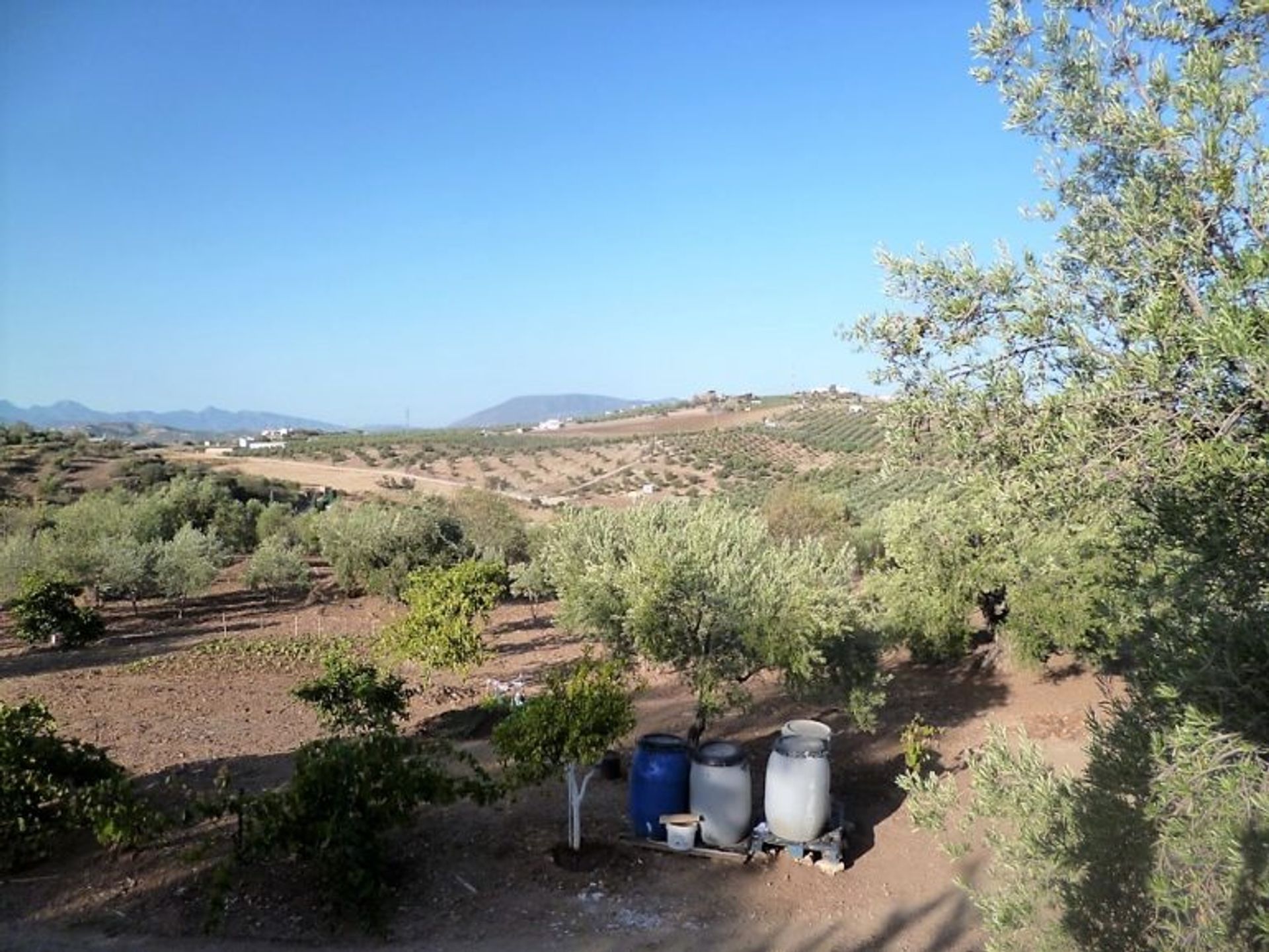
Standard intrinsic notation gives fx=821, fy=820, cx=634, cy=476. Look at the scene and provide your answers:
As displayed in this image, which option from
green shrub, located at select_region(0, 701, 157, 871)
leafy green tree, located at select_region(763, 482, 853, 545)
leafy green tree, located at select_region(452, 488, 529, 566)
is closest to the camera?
green shrub, located at select_region(0, 701, 157, 871)

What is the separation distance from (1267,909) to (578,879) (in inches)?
278

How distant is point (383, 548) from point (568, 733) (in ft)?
61.8

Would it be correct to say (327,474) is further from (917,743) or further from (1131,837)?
(1131,837)

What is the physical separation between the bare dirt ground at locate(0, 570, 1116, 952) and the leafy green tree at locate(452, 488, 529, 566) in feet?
45.0

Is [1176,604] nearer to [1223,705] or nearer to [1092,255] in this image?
[1223,705]

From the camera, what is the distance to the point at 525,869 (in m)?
9.38

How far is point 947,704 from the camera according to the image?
15.9 metres

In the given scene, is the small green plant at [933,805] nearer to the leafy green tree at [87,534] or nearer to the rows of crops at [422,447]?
the leafy green tree at [87,534]

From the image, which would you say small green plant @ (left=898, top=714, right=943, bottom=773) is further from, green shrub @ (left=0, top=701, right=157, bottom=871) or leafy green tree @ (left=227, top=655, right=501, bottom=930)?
green shrub @ (left=0, top=701, right=157, bottom=871)

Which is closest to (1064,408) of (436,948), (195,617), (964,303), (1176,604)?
(964,303)

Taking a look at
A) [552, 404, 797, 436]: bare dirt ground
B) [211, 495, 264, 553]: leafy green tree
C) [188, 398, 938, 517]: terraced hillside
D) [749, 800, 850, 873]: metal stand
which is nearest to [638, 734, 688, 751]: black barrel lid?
[749, 800, 850, 873]: metal stand

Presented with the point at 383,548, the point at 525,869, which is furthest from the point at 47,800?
the point at 383,548

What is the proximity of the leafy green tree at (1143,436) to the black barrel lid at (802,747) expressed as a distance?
3839 millimetres

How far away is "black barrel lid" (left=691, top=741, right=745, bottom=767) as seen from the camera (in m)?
9.48
